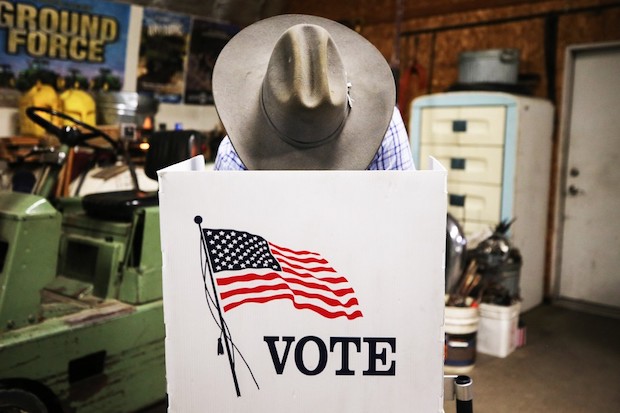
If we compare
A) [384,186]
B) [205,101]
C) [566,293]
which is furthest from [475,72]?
[384,186]

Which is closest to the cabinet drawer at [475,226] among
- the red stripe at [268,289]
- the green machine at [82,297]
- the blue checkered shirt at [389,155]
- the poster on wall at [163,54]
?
the green machine at [82,297]

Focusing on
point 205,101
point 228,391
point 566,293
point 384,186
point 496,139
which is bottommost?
point 566,293

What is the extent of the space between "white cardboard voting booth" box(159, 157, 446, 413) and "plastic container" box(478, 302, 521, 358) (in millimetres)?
2678

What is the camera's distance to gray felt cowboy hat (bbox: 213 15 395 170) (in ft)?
4.33

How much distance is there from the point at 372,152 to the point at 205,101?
15.2 ft

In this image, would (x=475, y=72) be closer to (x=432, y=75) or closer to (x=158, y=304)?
(x=432, y=75)

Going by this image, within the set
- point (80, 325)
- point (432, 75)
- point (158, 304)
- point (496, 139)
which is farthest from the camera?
point (432, 75)

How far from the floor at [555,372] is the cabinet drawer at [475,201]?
0.86 m

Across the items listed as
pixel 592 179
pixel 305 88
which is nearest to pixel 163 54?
pixel 592 179

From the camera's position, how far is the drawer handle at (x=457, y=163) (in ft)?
14.8

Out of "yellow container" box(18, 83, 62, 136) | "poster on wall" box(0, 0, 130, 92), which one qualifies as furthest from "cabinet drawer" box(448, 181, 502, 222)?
"yellow container" box(18, 83, 62, 136)

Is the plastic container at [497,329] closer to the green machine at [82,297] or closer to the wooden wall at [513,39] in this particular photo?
the wooden wall at [513,39]

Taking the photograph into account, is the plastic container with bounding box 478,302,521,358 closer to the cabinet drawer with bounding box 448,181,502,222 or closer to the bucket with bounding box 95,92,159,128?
the cabinet drawer with bounding box 448,181,502,222

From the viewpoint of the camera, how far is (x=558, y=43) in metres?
4.69
